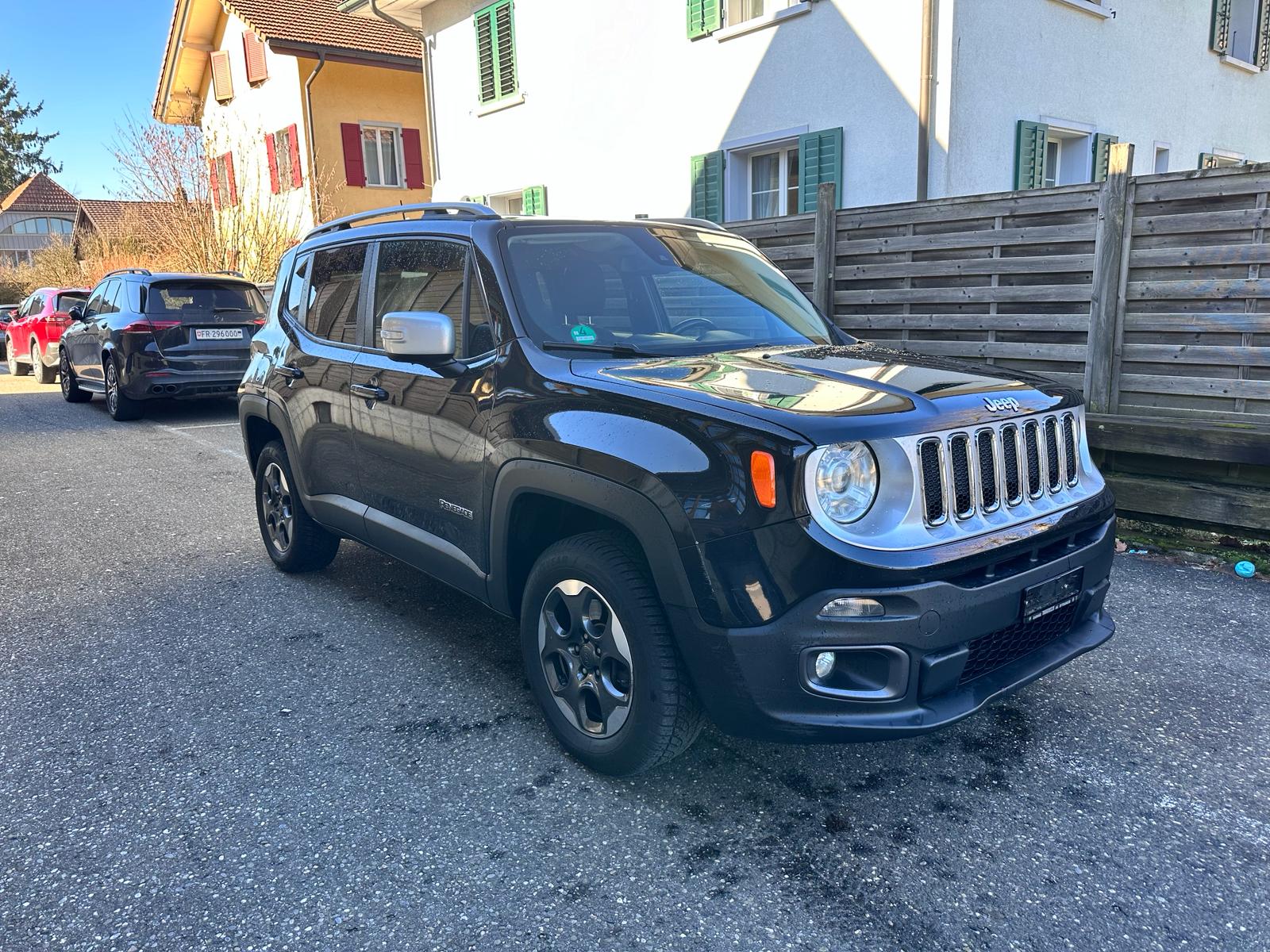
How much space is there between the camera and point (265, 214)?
19812 millimetres

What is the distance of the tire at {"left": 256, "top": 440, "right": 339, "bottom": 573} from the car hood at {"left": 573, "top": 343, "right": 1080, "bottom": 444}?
8.04 ft

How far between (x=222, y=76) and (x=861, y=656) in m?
29.0

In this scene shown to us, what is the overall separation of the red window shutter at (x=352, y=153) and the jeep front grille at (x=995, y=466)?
72.4 feet

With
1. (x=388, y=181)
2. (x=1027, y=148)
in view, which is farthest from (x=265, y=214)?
(x=1027, y=148)

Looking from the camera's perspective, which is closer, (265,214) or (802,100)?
(802,100)

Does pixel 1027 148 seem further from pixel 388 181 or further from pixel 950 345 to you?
pixel 388 181

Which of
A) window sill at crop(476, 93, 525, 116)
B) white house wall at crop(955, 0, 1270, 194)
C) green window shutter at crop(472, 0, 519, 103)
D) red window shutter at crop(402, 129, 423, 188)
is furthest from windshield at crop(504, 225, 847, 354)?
red window shutter at crop(402, 129, 423, 188)

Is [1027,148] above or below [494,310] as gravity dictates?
above

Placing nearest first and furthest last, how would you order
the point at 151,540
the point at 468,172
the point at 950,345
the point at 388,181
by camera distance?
the point at 151,540, the point at 950,345, the point at 468,172, the point at 388,181

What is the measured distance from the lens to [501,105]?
16297 millimetres

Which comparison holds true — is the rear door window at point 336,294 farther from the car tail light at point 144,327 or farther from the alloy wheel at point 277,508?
the car tail light at point 144,327

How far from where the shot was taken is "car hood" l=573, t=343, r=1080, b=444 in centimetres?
250

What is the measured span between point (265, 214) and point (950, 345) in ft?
55.1

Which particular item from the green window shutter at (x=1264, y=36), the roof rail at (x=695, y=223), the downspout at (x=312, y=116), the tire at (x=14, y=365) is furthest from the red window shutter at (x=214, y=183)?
the green window shutter at (x=1264, y=36)
